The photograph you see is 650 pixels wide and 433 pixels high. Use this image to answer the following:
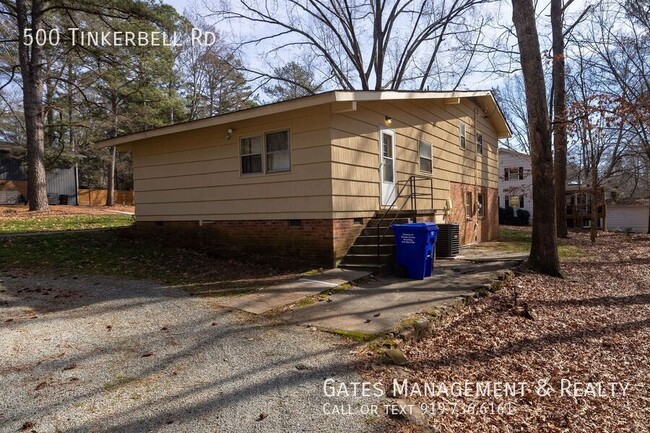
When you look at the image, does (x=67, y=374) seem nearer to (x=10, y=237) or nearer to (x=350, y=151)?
(x=350, y=151)

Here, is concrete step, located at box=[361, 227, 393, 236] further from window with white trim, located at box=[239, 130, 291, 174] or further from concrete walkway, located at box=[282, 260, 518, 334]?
window with white trim, located at box=[239, 130, 291, 174]

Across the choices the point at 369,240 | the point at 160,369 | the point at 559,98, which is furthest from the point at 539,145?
the point at 559,98

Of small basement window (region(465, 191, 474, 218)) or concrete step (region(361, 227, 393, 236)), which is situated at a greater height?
small basement window (region(465, 191, 474, 218))

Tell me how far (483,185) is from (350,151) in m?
9.80

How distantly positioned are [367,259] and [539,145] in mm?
4162

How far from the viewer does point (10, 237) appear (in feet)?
34.3

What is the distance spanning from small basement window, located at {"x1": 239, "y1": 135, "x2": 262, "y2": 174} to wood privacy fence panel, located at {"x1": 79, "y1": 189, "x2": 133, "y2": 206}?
90.4ft

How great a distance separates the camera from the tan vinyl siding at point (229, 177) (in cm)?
828

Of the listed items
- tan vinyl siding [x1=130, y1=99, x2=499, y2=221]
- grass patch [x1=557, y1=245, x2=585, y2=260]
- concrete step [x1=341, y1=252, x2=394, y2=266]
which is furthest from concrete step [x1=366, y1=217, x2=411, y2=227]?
grass patch [x1=557, y1=245, x2=585, y2=260]

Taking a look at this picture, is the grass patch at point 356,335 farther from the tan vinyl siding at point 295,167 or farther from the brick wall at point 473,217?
the brick wall at point 473,217

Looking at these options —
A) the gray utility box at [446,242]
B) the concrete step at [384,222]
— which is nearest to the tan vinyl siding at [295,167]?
the concrete step at [384,222]

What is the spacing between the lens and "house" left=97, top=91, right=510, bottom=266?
27.1ft

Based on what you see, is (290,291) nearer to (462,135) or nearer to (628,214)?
(462,135)

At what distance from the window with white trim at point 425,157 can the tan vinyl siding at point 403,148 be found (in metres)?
0.20
